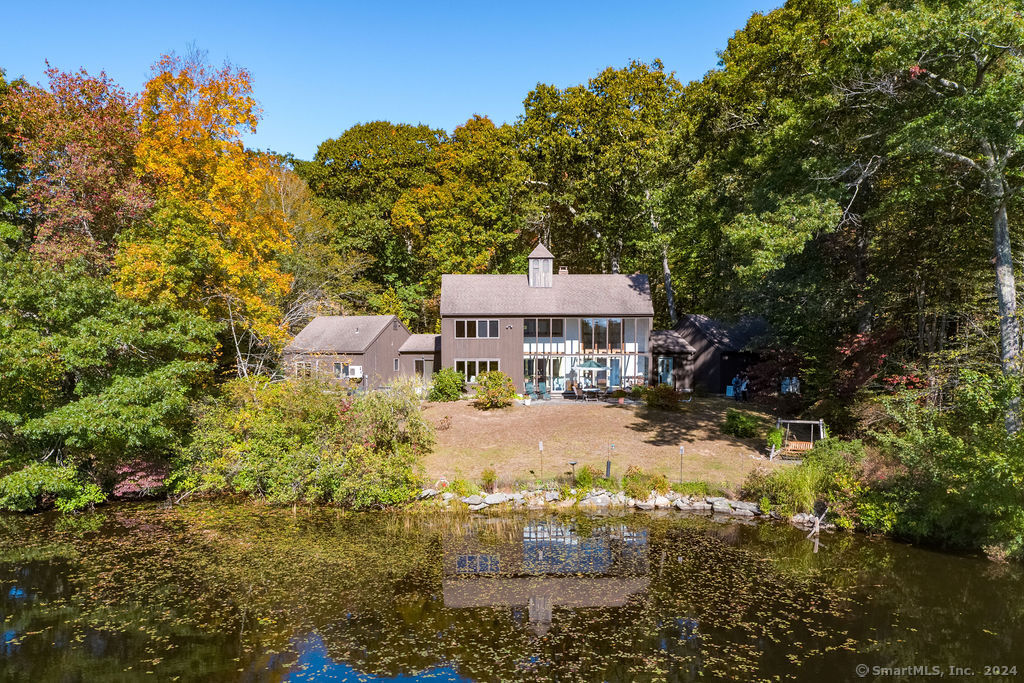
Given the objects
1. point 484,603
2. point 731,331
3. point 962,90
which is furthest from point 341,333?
→ point 962,90

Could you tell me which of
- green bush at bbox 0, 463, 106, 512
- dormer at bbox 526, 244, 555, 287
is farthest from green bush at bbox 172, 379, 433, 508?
dormer at bbox 526, 244, 555, 287

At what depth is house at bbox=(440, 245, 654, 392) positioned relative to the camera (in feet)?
104

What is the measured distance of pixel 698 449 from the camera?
67.8 feet

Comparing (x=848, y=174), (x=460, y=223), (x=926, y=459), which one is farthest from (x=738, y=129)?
(x=460, y=223)

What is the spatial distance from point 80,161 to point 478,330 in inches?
734

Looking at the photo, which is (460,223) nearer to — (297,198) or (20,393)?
(297,198)

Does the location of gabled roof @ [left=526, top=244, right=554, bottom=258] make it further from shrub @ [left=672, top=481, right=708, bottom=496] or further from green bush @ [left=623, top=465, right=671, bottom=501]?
shrub @ [left=672, top=481, right=708, bottom=496]

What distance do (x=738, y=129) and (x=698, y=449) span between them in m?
13.1

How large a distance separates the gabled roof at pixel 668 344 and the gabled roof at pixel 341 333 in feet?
51.8

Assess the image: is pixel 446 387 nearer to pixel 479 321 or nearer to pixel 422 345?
pixel 479 321

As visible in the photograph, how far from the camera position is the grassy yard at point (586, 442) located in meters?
19.0

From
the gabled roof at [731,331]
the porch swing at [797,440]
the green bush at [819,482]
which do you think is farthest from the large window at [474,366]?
the green bush at [819,482]

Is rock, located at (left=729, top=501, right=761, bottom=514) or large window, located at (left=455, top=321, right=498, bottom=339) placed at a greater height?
large window, located at (left=455, top=321, right=498, bottom=339)

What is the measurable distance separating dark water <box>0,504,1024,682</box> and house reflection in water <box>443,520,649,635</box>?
59 mm
